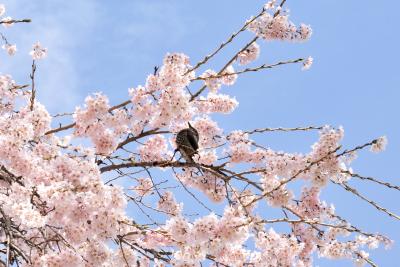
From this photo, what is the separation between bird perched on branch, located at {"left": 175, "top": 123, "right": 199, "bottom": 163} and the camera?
20.4ft

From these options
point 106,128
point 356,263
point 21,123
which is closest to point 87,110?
point 106,128

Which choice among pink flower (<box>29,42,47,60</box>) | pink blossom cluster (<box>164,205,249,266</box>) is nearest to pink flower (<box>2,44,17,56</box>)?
pink flower (<box>29,42,47,60</box>)

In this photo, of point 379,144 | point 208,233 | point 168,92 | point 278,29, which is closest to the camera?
point 208,233

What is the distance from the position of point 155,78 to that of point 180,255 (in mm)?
1893

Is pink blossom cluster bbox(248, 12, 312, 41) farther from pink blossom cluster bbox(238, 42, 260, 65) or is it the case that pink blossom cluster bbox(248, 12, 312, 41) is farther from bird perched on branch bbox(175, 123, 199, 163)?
bird perched on branch bbox(175, 123, 199, 163)

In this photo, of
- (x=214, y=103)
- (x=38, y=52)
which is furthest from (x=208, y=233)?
(x=38, y=52)

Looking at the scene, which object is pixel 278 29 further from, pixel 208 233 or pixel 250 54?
pixel 208 233

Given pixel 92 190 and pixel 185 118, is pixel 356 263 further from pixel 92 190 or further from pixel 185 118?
pixel 92 190

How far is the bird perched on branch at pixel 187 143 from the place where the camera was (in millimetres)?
6230

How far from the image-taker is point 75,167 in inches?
164

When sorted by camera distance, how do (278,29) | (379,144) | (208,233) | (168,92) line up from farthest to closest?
(278,29) < (168,92) < (379,144) < (208,233)

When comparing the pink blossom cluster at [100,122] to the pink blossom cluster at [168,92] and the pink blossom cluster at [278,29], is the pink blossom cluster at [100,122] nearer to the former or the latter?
the pink blossom cluster at [168,92]

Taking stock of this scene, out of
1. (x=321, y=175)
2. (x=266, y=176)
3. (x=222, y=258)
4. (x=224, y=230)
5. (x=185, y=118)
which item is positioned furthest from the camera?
(x=185, y=118)

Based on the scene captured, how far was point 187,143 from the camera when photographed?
6262 millimetres
